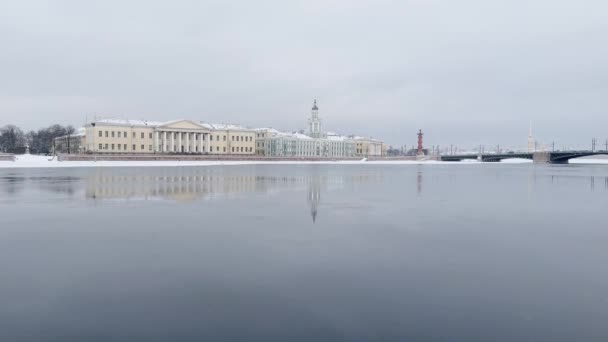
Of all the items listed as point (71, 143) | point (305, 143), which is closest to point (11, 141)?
point (71, 143)

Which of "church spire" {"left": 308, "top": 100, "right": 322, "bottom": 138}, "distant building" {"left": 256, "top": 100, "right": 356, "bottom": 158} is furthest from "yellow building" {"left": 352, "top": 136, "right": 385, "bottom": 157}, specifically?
"church spire" {"left": 308, "top": 100, "right": 322, "bottom": 138}

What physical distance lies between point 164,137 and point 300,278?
106335 millimetres

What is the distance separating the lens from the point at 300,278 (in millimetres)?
6922

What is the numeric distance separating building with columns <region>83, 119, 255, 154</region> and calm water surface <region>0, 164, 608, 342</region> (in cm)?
8849

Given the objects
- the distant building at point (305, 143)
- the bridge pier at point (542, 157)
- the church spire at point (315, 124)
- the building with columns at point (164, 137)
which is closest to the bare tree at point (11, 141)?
the building with columns at point (164, 137)

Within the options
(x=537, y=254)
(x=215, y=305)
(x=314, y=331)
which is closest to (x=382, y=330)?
(x=314, y=331)

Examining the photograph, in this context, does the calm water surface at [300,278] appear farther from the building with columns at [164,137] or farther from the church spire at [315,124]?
the church spire at [315,124]

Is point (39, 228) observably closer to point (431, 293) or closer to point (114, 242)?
point (114, 242)

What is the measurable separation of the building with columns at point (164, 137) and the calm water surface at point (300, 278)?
290 feet

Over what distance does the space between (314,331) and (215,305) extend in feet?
4.86

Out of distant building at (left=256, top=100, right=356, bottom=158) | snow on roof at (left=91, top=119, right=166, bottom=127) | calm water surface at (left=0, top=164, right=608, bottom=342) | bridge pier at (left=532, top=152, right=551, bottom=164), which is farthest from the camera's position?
distant building at (left=256, top=100, right=356, bottom=158)

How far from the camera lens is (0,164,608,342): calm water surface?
512cm

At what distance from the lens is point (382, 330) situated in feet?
16.6

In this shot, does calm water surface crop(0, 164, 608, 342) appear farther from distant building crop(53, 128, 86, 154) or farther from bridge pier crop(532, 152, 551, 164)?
bridge pier crop(532, 152, 551, 164)
